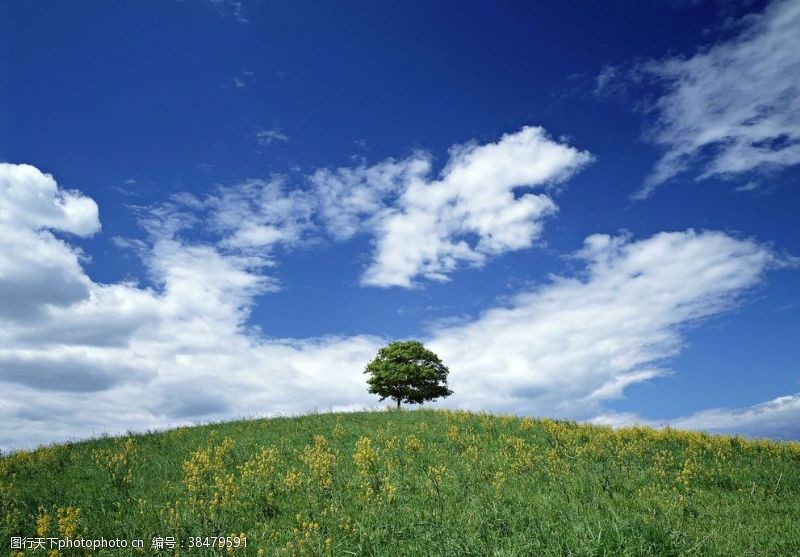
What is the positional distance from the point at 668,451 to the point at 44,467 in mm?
20375

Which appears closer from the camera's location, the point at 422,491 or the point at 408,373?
the point at 422,491

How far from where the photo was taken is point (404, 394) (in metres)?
49.2

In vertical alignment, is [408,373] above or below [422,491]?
above

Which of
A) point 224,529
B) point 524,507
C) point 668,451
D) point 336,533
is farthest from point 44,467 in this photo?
point 668,451

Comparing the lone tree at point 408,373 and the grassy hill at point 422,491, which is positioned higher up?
the lone tree at point 408,373

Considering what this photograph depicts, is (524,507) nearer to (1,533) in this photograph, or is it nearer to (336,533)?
(336,533)

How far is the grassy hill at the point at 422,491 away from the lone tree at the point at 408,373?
26639 mm

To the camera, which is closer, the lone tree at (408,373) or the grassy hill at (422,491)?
the grassy hill at (422,491)

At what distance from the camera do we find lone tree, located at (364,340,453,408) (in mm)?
48156

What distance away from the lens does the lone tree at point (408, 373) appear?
48.2m

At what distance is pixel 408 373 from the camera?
48062 millimetres

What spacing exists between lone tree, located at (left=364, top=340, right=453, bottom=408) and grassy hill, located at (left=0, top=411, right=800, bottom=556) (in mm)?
26639

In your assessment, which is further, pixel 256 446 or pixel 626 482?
pixel 256 446

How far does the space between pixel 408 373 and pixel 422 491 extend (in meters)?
36.3
